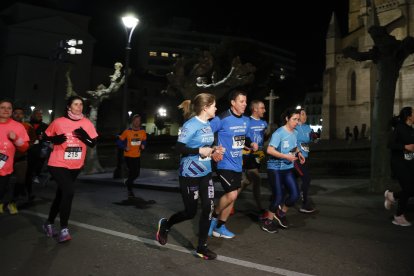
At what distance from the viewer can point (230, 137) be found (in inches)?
211

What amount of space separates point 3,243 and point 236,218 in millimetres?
3802

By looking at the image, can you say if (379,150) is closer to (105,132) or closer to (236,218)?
(236,218)

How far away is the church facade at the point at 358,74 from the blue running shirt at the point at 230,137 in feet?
128

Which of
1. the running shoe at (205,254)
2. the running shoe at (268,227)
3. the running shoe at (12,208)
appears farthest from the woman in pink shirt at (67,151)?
the running shoe at (268,227)

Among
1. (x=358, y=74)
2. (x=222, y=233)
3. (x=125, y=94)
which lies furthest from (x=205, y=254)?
(x=358, y=74)

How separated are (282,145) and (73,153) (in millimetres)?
3068

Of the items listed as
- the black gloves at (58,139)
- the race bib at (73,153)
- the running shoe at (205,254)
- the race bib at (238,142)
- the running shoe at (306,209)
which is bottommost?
the running shoe at (205,254)

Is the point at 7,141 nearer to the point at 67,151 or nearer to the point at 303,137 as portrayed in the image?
the point at 67,151

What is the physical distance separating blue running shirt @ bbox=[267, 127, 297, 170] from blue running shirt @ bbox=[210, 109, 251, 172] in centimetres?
59

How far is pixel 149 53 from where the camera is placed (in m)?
87.1

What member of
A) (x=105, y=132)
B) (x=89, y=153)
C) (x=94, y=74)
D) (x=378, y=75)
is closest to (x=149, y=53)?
(x=94, y=74)

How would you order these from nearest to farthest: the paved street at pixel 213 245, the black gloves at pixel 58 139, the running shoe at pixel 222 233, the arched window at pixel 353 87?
the paved street at pixel 213 245 → the black gloves at pixel 58 139 → the running shoe at pixel 222 233 → the arched window at pixel 353 87

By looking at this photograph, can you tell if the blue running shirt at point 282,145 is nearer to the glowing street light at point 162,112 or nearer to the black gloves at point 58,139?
the black gloves at point 58,139

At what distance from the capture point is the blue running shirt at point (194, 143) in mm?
4457
